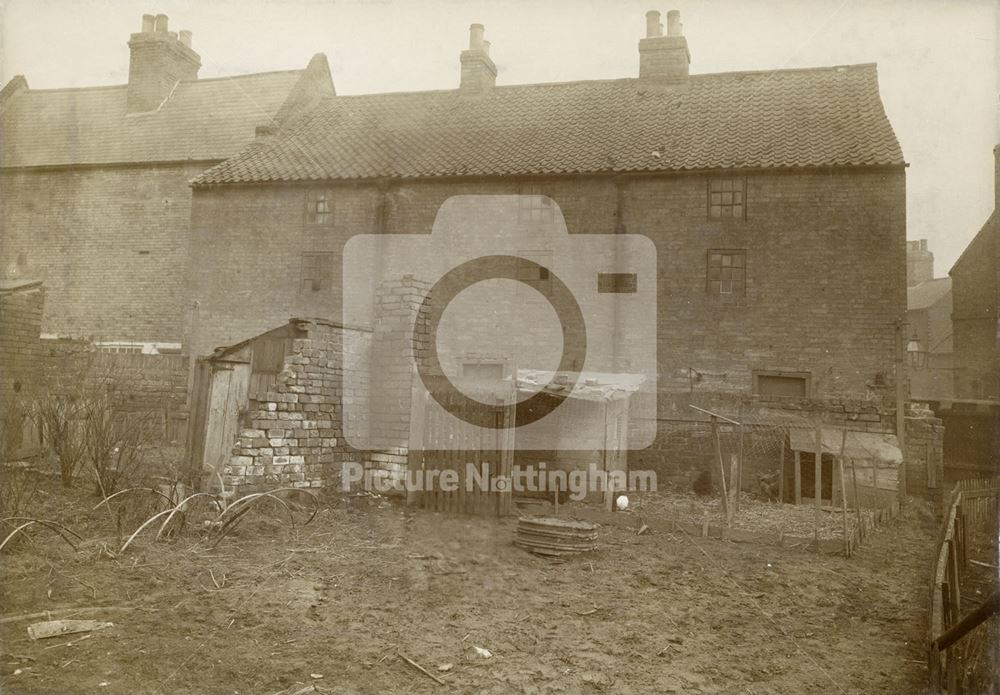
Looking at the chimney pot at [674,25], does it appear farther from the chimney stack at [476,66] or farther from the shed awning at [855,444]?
the shed awning at [855,444]

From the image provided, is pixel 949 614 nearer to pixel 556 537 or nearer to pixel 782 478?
pixel 556 537

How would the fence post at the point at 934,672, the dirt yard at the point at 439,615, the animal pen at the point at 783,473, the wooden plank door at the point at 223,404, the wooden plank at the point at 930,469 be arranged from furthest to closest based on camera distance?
the wooden plank at the point at 930,469 < the wooden plank door at the point at 223,404 < the animal pen at the point at 783,473 < the dirt yard at the point at 439,615 < the fence post at the point at 934,672

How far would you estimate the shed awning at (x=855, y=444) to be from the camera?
1241cm

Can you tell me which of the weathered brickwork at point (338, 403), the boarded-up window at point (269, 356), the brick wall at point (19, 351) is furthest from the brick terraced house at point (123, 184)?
the weathered brickwork at point (338, 403)

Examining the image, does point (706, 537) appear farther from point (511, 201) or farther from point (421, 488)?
point (511, 201)

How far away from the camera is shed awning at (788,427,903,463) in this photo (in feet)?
40.7

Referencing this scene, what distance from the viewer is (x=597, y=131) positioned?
693 inches

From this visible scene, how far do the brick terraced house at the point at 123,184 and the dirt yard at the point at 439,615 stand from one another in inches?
536

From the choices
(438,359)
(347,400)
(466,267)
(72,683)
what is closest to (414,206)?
(466,267)

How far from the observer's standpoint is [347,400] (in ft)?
33.0

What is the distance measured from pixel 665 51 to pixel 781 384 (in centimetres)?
1041

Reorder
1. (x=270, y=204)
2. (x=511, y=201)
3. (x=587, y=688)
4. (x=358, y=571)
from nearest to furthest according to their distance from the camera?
(x=587, y=688) → (x=358, y=571) → (x=511, y=201) → (x=270, y=204)

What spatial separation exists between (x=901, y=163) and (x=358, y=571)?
14.1 m

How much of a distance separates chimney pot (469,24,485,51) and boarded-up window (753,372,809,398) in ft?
41.6
